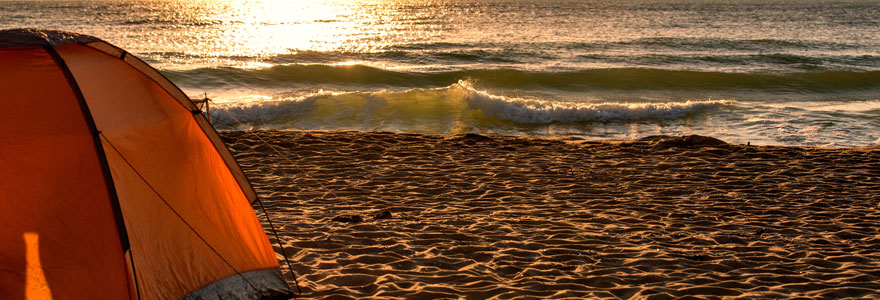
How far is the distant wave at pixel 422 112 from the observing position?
536 inches

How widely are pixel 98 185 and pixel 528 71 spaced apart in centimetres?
1801

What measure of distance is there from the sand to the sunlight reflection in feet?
5.44

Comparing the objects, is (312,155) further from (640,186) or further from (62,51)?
(62,51)

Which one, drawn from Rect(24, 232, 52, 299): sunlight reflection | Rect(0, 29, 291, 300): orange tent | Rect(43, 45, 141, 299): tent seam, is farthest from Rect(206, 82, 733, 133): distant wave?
Rect(24, 232, 52, 299): sunlight reflection

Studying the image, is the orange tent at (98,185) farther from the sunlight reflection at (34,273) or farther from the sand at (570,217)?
the sand at (570,217)

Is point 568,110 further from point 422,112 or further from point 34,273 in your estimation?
point 34,273

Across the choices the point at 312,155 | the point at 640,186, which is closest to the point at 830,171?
the point at 640,186

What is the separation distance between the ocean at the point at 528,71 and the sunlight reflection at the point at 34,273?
5.63 meters

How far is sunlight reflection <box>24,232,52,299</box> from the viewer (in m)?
3.89

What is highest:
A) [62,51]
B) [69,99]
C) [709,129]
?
[62,51]

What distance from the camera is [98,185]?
4082 millimetres

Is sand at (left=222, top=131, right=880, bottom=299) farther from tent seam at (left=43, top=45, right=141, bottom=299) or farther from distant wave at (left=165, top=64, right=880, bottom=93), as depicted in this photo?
distant wave at (left=165, top=64, right=880, bottom=93)

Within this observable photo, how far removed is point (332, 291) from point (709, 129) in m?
10.1

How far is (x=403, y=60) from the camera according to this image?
24297 mm
